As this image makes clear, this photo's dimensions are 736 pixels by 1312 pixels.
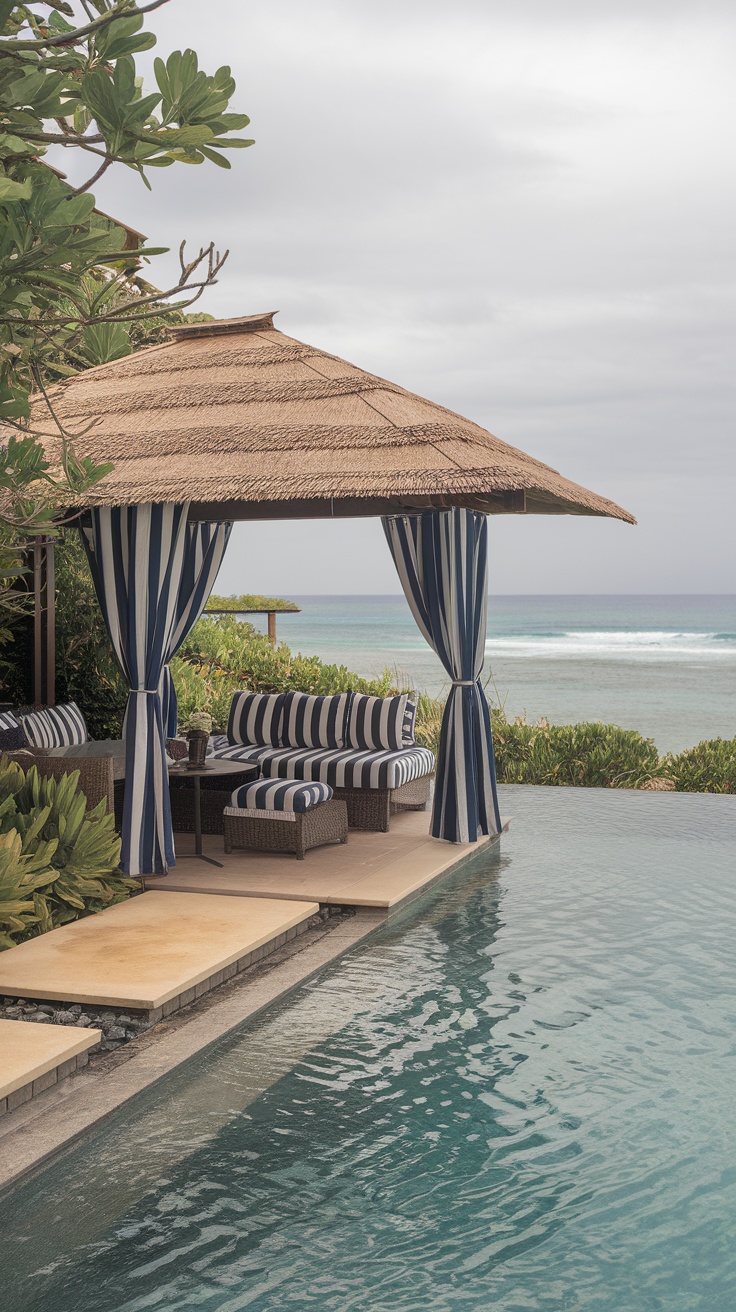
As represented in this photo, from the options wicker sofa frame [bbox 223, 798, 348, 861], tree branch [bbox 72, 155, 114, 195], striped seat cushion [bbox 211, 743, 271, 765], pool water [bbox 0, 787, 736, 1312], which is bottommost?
pool water [bbox 0, 787, 736, 1312]

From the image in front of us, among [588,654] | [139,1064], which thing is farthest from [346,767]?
[588,654]

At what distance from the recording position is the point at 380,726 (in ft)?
31.1

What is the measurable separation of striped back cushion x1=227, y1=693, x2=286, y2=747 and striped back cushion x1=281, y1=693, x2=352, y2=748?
75 mm

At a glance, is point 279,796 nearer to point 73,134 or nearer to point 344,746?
point 344,746

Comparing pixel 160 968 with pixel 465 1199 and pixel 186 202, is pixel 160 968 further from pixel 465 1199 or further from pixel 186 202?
pixel 186 202

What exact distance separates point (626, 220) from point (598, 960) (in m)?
28.7

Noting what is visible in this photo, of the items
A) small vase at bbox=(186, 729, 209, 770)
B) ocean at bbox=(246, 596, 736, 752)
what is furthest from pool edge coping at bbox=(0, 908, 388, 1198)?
ocean at bbox=(246, 596, 736, 752)

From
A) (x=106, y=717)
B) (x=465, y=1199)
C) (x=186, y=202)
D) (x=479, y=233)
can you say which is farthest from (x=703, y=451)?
(x=465, y=1199)

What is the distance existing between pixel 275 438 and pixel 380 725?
282 centimetres

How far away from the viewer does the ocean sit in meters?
34.2

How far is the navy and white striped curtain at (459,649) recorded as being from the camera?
8.34 m

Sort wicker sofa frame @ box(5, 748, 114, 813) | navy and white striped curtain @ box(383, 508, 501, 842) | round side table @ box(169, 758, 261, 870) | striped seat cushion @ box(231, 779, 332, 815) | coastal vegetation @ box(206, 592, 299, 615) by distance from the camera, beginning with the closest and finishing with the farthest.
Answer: wicker sofa frame @ box(5, 748, 114, 813) → round side table @ box(169, 758, 261, 870) → striped seat cushion @ box(231, 779, 332, 815) → navy and white striped curtain @ box(383, 508, 501, 842) → coastal vegetation @ box(206, 592, 299, 615)

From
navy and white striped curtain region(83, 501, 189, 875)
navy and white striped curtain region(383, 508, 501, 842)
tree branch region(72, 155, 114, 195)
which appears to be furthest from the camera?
navy and white striped curtain region(383, 508, 501, 842)

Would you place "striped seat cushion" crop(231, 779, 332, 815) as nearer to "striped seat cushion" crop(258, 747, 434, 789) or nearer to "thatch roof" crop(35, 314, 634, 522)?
"striped seat cushion" crop(258, 747, 434, 789)
